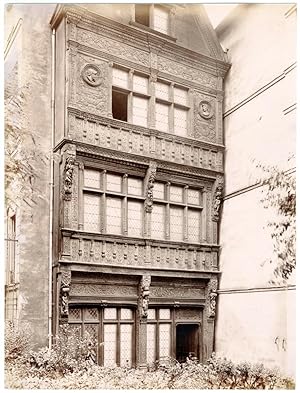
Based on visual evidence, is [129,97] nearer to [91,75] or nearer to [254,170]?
[91,75]

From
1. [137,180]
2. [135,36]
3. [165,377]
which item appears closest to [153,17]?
[135,36]

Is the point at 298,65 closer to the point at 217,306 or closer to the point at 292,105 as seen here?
the point at 292,105

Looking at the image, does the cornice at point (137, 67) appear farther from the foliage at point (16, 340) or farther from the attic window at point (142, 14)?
the foliage at point (16, 340)

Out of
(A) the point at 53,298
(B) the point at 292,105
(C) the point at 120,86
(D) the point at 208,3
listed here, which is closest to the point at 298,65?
(B) the point at 292,105

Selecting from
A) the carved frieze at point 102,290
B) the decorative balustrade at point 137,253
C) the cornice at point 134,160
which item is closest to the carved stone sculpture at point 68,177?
the cornice at point 134,160

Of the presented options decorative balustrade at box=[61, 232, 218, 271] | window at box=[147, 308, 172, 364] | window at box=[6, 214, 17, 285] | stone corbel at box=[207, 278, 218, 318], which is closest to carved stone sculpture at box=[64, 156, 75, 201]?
decorative balustrade at box=[61, 232, 218, 271]

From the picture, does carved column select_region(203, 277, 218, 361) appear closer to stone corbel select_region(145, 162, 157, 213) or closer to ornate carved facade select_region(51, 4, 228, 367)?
ornate carved facade select_region(51, 4, 228, 367)
